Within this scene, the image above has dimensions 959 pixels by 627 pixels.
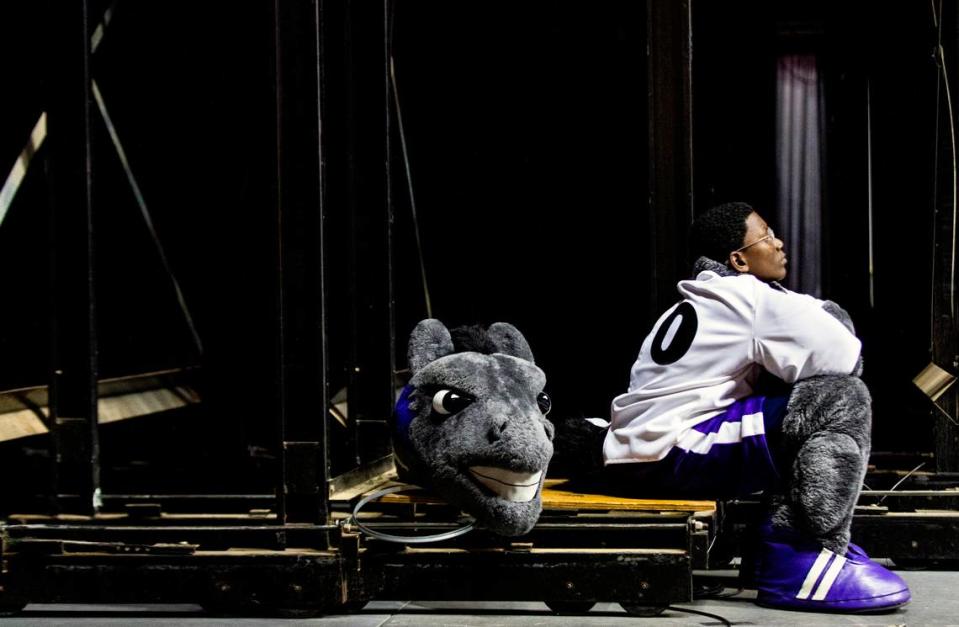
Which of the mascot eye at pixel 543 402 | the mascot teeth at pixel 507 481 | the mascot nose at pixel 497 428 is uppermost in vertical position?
the mascot eye at pixel 543 402

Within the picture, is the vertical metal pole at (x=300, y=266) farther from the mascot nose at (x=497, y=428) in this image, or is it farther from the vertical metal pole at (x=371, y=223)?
the vertical metal pole at (x=371, y=223)

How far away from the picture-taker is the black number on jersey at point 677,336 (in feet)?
13.5

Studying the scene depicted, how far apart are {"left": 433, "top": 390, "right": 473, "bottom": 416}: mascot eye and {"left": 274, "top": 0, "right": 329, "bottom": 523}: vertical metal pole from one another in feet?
1.22

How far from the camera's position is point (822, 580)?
3787 millimetres

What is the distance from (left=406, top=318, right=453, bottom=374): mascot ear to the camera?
404 cm

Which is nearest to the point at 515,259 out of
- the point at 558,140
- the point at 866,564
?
the point at 558,140

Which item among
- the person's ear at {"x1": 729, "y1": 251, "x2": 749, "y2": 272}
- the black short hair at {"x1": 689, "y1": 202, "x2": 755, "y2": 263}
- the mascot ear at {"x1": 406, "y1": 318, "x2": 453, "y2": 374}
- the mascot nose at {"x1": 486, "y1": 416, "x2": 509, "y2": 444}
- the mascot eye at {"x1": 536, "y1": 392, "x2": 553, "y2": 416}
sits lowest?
the mascot nose at {"x1": 486, "y1": 416, "x2": 509, "y2": 444}

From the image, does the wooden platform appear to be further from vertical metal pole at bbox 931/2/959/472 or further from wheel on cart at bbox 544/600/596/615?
vertical metal pole at bbox 931/2/959/472

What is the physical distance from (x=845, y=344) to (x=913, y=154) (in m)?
2.26

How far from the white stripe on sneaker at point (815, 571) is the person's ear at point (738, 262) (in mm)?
959

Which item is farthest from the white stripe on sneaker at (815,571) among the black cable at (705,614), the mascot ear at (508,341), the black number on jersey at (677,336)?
the mascot ear at (508,341)

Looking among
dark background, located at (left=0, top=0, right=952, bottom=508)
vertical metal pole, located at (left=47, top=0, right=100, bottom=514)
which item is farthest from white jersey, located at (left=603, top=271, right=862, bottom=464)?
vertical metal pole, located at (left=47, top=0, right=100, bottom=514)

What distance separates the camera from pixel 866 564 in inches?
151

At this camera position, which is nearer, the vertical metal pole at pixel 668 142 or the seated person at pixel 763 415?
the seated person at pixel 763 415
